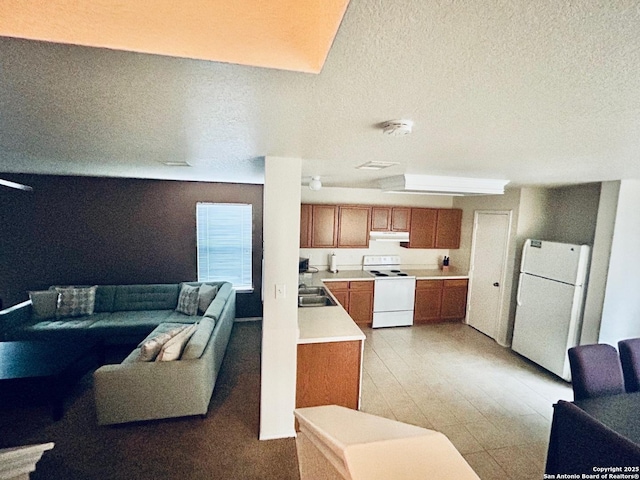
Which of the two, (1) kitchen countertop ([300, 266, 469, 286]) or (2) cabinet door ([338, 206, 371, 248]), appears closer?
(1) kitchen countertop ([300, 266, 469, 286])

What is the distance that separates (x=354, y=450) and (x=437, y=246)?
216 inches

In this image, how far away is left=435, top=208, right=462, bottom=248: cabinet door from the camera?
538 cm

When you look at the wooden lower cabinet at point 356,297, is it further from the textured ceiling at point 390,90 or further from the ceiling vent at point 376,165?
the textured ceiling at point 390,90

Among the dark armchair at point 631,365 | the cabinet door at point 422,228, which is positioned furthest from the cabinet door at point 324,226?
the dark armchair at point 631,365

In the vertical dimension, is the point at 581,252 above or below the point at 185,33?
below

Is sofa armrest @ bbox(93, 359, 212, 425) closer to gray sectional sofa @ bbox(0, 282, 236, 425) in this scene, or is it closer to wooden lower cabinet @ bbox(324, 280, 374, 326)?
gray sectional sofa @ bbox(0, 282, 236, 425)

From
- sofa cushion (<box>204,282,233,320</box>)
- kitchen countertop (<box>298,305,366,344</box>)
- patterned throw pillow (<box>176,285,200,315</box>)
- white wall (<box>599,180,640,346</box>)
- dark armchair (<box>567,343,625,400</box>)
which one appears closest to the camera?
dark armchair (<box>567,343,625,400</box>)

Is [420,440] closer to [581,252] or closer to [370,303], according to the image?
[581,252]

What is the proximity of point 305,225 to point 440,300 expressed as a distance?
2.72 metres

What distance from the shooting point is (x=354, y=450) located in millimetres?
399

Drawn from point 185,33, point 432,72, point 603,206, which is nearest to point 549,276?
point 603,206

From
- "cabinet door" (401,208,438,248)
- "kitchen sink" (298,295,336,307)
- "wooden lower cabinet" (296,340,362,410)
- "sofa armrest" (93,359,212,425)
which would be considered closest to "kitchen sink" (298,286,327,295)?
"kitchen sink" (298,295,336,307)

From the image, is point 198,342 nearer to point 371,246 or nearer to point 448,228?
point 371,246

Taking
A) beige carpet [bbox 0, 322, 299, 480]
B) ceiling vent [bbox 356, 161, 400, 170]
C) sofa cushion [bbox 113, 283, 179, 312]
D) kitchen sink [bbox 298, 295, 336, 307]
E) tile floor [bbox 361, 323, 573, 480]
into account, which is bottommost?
beige carpet [bbox 0, 322, 299, 480]
